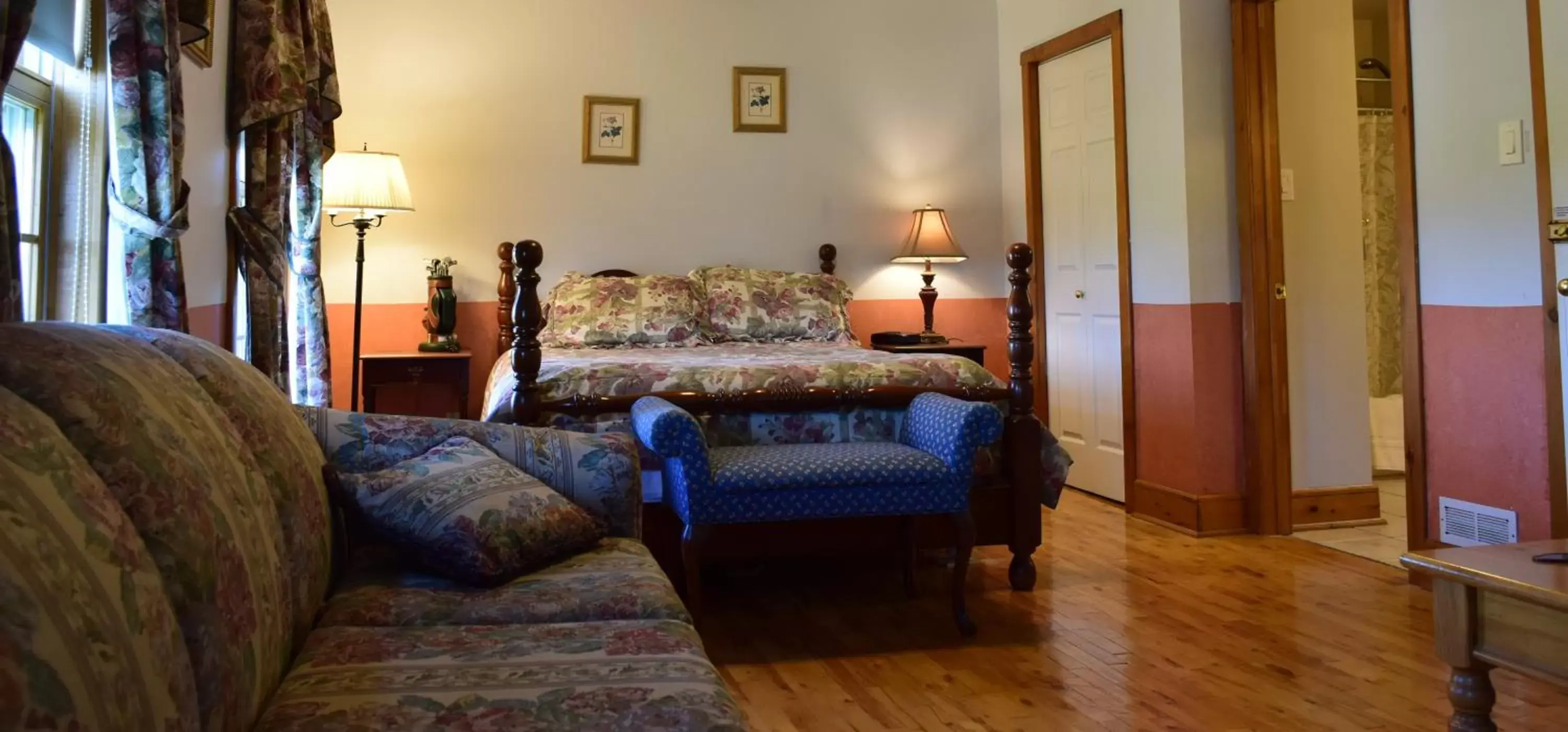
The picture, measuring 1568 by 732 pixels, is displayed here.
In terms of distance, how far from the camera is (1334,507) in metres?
4.02

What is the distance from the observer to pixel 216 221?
2.85 meters

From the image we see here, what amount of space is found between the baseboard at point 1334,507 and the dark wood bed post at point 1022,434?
1.39 m

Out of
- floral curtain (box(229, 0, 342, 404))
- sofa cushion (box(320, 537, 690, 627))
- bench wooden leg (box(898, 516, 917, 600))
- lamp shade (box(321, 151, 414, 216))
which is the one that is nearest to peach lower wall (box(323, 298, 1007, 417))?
lamp shade (box(321, 151, 414, 216))

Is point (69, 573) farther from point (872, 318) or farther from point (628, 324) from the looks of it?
point (872, 318)

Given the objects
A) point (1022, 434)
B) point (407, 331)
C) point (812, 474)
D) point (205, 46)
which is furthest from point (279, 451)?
point (407, 331)

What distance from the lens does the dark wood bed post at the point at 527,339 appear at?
2791 millimetres

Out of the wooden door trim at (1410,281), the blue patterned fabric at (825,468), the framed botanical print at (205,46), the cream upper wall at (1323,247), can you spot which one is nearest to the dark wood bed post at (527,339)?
the blue patterned fabric at (825,468)

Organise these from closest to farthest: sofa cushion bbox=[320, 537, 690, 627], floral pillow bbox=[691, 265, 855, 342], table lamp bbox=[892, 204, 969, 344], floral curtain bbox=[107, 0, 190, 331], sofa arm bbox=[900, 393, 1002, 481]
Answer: sofa cushion bbox=[320, 537, 690, 627], floral curtain bbox=[107, 0, 190, 331], sofa arm bbox=[900, 393, 1002, 481], floral pillow bbox=[691, 265, 855, 342], table lamp bbox=[892, 204, 969, 344]

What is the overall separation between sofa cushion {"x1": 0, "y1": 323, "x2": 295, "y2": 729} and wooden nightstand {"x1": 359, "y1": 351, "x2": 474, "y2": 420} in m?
3.05

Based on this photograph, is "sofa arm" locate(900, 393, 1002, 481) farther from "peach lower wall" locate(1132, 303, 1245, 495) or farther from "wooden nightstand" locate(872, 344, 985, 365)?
"wooden nightstand" locate(872, 344, 985, 365)

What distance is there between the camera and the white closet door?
450 centimetres

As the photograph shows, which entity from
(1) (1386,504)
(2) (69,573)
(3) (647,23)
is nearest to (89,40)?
(2) (69,573)

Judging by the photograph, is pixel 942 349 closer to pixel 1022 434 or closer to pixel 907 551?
pixel 1022 434

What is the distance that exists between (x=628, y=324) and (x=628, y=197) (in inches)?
36.2
